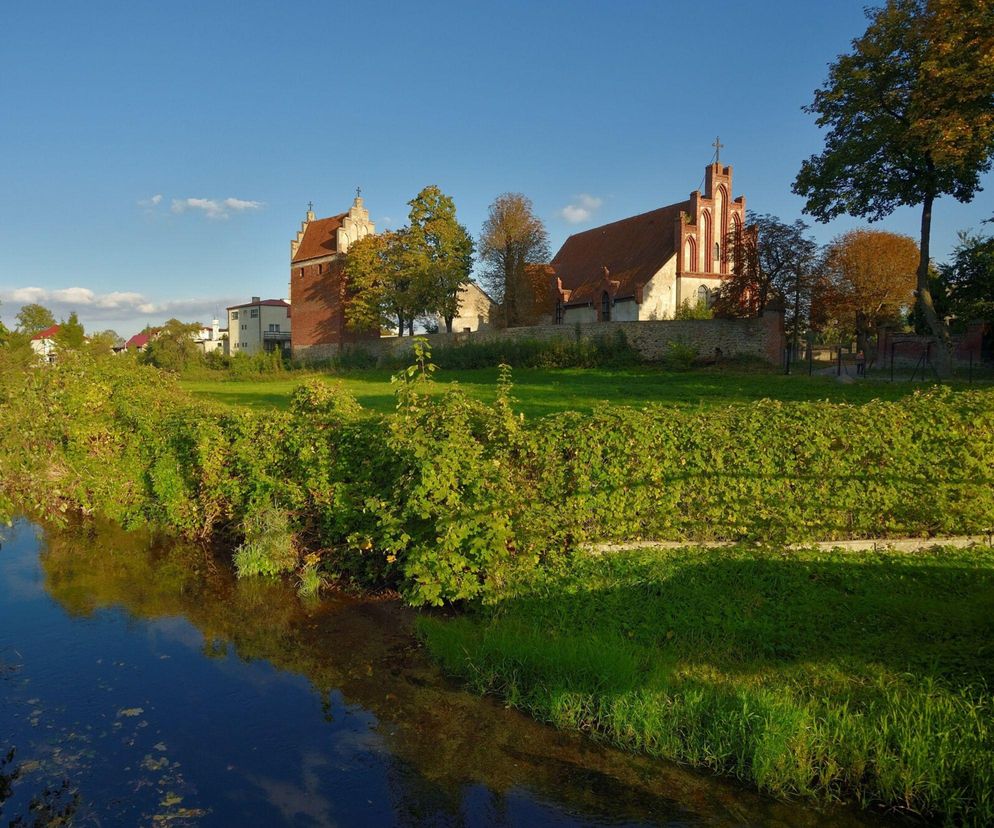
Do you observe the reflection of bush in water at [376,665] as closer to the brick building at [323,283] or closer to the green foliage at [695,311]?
the green foliage at [695,311]

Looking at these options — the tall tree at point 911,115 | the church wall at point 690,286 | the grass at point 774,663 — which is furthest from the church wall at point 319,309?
the grass at point 774,663

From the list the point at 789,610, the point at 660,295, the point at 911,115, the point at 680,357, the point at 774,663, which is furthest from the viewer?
the point at 660,295

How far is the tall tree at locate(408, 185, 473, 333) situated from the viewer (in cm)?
4650

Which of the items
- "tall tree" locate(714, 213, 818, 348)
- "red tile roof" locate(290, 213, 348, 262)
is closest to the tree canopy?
"tall tree" locate(714, 213, 818, 348)

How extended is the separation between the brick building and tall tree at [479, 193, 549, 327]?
10728 millimetres

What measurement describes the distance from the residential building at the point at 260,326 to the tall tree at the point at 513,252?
34938mm

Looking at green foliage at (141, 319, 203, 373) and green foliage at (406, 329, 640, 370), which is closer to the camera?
green foliage at (406, 329, 640, 370)

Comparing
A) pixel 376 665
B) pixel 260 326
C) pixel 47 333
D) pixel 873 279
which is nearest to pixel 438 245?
pixel 873 279

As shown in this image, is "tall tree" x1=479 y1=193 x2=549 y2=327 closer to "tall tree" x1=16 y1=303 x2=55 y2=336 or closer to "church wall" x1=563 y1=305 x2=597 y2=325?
"church wall" x1=563 y1=305 x2=597 y2=325

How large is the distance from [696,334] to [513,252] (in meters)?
19.4

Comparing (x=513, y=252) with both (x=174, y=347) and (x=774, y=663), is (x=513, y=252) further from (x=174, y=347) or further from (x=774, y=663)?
(x=774, y=663)

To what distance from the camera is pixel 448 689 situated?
7.00 metres

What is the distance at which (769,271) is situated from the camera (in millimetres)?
31625

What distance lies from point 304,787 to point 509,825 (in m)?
1.71
